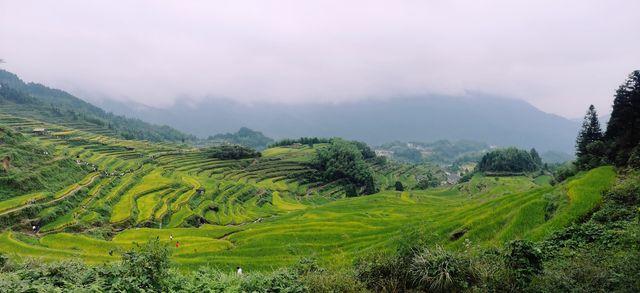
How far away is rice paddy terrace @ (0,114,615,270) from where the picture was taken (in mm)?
25719

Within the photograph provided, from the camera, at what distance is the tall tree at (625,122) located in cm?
3175

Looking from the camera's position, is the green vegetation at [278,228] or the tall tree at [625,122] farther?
the tall tree at [625,122]

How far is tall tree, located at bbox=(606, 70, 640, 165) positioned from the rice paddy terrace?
4150 mm

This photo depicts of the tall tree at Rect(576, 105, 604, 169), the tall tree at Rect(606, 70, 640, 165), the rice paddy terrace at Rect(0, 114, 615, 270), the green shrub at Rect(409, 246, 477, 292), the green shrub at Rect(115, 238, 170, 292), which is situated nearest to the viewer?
the green shrub at Rect(115, 238, 170, 292)

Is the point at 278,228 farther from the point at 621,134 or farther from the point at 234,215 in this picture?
the point at 621,134

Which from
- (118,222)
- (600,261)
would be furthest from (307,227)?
(600,261)

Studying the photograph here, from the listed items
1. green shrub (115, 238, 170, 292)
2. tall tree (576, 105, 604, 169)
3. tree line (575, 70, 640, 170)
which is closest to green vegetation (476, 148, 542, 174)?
tall tree (576, 105, 604, 169)

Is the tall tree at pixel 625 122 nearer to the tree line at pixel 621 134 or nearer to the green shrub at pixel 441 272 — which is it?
the tree line at pixel 621 134

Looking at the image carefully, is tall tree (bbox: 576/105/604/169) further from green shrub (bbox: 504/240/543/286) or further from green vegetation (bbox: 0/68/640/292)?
green shrub (bbox: 504/240/543/286)

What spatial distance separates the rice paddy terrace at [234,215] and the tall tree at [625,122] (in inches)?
163

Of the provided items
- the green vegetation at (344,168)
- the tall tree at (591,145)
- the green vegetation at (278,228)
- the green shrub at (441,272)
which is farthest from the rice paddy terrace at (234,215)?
the green vegetation at (344,168)

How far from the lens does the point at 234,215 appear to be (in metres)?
60.8

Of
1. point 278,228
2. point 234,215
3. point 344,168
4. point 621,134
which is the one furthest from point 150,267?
point 344,168

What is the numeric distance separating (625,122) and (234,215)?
1942 inches
